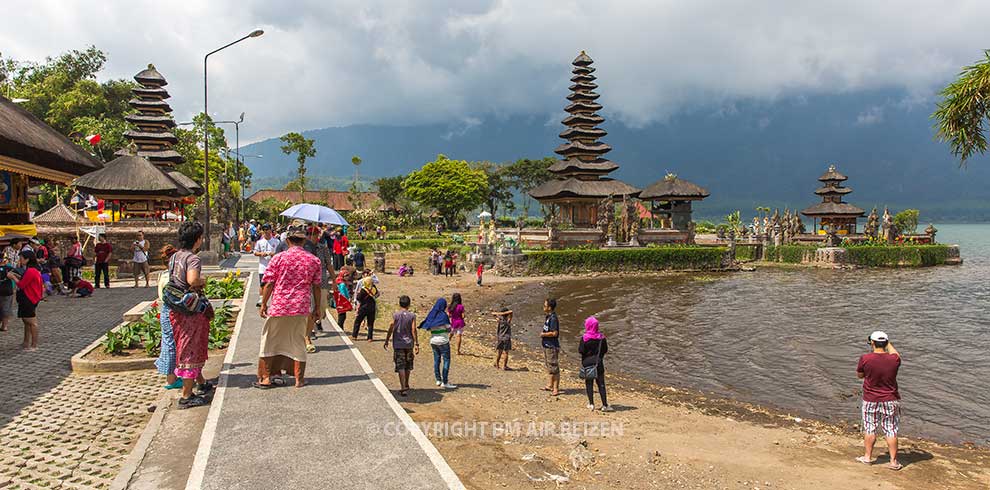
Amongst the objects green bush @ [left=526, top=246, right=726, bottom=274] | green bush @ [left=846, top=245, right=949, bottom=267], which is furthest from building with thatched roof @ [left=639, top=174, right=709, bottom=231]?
green bush @ [left=846, top=245, right=949, bottom=267]

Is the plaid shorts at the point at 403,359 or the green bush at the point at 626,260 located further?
the green bush at the point at 626,260

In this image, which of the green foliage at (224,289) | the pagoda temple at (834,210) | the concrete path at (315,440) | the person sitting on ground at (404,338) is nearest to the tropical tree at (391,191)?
the pagoda temple at (834,210)

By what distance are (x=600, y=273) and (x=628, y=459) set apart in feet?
101

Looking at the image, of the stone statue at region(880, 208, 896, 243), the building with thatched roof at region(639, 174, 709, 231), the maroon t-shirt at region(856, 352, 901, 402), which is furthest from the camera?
the stone statue at region(880, 208, 896, 243)

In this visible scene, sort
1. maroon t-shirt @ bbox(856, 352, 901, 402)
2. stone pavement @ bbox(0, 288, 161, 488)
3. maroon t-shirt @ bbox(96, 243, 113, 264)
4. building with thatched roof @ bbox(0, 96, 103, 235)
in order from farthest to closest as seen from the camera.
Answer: maroon t-shirt @ bbox(96, 243, 113, 264)
building with thatched roof @ bbox(0, 96, 103, 235)
maroon t-shirt @ bbox(856, 352, 901, 402)
stone pavement @ bbox(0, 288, 161, 488)

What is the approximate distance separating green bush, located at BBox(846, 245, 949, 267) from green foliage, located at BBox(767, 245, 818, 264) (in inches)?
111

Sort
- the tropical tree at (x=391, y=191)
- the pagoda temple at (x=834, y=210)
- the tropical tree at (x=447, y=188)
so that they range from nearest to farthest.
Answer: the pagoda temple at (x=834, y=210), the tropical tree at (x=447, y=188), the tropical tree at (x=391, y=191)

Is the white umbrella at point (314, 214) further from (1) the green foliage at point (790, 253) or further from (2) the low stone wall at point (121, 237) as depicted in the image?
(1) the green foliage at point (790, 253)

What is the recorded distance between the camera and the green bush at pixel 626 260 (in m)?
36.1

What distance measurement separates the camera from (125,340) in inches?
402

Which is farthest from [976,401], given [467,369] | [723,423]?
[467,369]

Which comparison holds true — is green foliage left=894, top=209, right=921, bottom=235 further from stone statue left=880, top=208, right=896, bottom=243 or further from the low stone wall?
the low stone wall

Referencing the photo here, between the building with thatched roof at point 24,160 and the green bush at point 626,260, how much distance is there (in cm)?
2453

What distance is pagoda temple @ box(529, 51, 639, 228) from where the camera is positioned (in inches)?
1927
